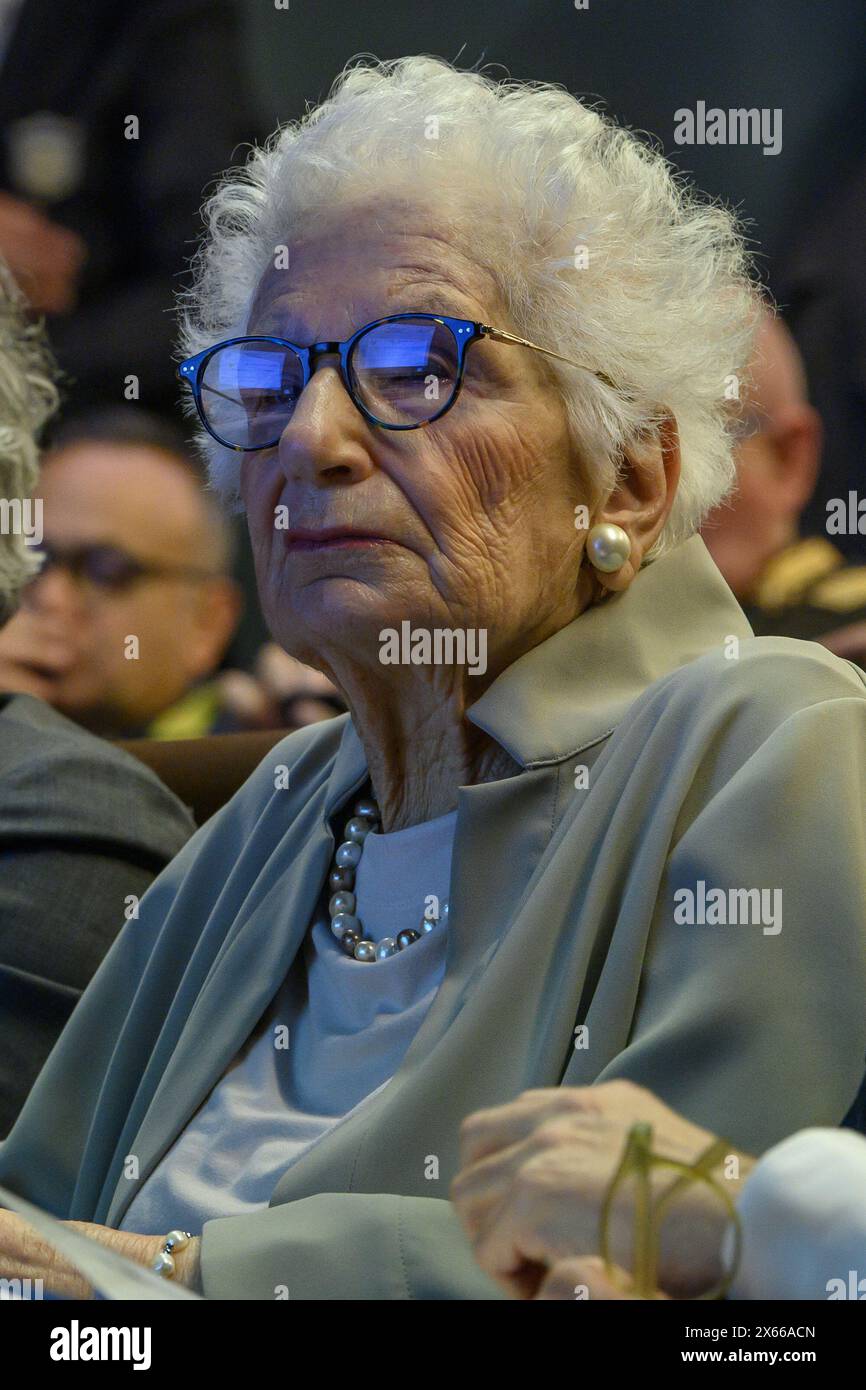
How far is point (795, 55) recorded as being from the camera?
2471mm

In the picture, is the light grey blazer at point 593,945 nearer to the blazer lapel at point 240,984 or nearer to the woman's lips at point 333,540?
the blazer lapel at point 240,984

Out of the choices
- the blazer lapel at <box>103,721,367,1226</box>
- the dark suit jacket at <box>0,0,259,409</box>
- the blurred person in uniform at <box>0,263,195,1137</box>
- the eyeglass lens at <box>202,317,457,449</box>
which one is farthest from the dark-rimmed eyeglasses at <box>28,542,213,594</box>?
the eyeglass lens at <box>202,317,457,449</box>

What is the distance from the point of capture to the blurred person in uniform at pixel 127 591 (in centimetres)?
280

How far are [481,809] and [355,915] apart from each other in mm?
220

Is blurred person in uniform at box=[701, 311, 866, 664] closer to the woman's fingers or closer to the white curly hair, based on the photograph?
the white curly hair

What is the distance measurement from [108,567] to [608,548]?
1595mm

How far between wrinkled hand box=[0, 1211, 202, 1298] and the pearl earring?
0.68m

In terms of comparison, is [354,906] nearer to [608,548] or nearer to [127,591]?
[608,548]

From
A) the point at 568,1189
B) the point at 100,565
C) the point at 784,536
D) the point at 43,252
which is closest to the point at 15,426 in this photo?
the point at 100,565

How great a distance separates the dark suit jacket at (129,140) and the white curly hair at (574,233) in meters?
1.26

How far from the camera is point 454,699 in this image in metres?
1.42

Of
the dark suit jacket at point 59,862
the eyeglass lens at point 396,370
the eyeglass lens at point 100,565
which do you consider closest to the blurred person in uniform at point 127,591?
the eyeglass lens at point 100,565

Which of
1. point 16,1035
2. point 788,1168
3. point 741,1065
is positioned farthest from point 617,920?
point 16,1035

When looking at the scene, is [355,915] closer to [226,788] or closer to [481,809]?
[481,809]
